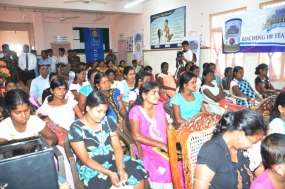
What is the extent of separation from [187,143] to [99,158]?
27.6 inches

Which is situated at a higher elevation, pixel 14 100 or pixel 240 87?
pixel 14 100

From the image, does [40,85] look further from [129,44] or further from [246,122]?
[129,44]

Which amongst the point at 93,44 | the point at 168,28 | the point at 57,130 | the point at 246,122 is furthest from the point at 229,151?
the point at 93,44

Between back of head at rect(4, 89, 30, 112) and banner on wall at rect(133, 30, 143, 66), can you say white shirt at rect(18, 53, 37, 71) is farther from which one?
back of head at rect(4, 89, 30, 112)

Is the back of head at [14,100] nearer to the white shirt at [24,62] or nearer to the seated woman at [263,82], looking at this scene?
the seated woman at [263,82]

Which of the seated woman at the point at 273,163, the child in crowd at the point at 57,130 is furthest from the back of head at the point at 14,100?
the seated woman at the point at 273,163

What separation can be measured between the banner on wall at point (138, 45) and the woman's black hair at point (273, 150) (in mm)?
8184

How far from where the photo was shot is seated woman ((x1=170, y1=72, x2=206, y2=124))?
2627 mm

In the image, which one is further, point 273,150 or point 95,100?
point 95,100

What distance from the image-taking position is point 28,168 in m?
0.96

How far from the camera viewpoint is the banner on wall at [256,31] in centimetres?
439

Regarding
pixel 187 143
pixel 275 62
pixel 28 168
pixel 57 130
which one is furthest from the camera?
pixel 275 62

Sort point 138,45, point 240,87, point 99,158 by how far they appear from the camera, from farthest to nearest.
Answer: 1. point 138,45
2. point 240,87
3. point 99,158

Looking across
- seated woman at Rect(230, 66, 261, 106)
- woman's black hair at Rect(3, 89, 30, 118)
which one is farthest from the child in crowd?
seated woman at Rect(230, 66, 261, 106)
